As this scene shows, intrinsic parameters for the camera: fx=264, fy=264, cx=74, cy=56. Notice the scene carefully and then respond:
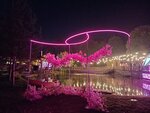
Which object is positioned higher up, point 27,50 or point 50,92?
point 27,50

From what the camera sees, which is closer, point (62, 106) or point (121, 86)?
point (62, 106)

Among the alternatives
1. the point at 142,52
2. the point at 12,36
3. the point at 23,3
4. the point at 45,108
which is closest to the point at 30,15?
the point at 23,3

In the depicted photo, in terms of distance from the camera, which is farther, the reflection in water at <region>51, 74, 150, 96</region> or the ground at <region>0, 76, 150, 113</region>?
the reflection in water at <region>51, 74, 150, 96</region>

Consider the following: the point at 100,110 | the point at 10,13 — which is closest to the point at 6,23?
the point at 10,13

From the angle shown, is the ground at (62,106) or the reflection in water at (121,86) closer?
the ground at (62,106)

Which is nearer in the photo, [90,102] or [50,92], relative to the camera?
[90,102]

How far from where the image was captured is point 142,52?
64.6 m

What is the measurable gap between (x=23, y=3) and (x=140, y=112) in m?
19.6

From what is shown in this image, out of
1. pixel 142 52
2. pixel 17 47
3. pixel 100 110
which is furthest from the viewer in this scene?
pixel 142 52

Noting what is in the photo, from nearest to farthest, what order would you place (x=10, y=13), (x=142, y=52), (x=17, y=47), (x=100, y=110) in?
(x=100, y=110)
(x=17, y=47)
(x=10, y=13)
(x=142, y=52)

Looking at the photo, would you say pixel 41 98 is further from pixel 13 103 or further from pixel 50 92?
pixel 13 103

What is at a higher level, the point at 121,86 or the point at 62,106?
the point at 62,106

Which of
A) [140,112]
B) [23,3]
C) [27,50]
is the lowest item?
[140,112]

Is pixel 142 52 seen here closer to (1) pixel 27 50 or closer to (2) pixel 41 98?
(1) pixel 27 50
